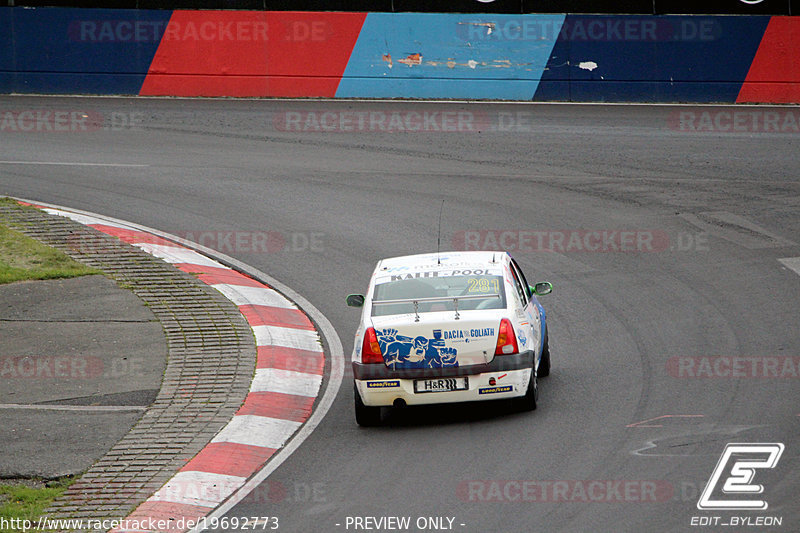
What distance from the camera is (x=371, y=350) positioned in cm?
985

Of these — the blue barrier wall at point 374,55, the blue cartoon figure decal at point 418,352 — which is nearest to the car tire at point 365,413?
the blue cartoon figure decal at point 418,352

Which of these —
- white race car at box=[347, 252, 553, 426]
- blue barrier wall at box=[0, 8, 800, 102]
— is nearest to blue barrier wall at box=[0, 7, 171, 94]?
blue barrier wall at box=[0, 8, 800, 102]

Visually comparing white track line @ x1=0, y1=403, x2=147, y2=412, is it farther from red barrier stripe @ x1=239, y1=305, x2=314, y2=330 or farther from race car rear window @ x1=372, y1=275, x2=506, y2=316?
red barrier stripe @ x1=239, y1=305, x2=314, y2=330

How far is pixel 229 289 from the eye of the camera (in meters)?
14.3

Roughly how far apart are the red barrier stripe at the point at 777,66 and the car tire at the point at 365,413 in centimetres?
1527

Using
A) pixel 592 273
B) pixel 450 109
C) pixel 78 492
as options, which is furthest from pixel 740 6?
pixel 78 492

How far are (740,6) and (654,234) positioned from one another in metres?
9.01

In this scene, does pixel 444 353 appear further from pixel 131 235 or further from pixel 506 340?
pixel 131 235

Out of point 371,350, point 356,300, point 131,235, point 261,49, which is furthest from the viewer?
point 261,49

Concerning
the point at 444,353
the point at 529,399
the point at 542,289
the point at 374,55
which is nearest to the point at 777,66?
the point at 374,55

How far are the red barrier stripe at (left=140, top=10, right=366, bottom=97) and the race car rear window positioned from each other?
13.3 meters

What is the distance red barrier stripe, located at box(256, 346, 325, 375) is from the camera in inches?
462

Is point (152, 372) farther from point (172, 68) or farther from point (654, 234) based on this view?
point (172, 68)

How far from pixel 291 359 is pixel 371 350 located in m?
2.34
